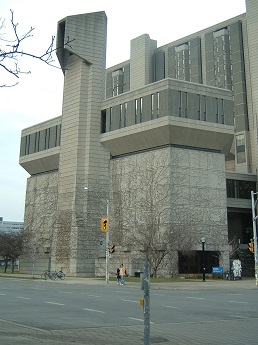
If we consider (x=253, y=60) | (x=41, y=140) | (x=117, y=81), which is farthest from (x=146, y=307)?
(x=117, y=81)

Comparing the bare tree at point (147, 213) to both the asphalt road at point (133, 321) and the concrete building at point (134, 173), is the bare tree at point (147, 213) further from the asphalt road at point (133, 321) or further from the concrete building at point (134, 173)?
the asphalt road at point (133, 321)

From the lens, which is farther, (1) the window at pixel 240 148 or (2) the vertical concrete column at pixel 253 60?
(1) the window at pixel 240 148

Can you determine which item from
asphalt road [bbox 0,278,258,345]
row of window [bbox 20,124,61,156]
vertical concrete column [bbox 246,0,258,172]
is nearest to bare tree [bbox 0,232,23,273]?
row of window [bbox 20,124,61,156]

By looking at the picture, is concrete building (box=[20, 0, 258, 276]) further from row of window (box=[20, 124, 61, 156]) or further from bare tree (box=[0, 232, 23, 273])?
bare tree (box=[0, 232, 23, 273])

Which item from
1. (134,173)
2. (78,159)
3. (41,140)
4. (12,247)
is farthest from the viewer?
(41,140)

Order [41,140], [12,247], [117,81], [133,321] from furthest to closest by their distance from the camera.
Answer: [117,81]
[41,140]
[12,247]
[133,321]

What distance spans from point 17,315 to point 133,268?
1666 inches

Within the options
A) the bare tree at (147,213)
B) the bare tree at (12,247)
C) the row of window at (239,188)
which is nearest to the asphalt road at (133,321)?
the bare tree at (147,213)

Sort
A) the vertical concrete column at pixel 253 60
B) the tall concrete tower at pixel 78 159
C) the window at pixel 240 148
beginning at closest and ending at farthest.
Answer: the tall concrete tower at pixel 78 159
the vertical concrete column at pixel 253 60
the window at pixel 240 148

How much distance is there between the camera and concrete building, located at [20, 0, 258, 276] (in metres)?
56.9

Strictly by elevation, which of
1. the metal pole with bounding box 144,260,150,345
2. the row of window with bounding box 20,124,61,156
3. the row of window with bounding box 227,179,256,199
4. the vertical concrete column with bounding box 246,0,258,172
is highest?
the vertical concrete column with bounding box 246,0,258,172

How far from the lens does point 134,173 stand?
61.1m

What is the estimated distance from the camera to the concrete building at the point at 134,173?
56875mm

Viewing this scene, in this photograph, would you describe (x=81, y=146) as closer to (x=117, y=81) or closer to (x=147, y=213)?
(x=147, y=213)
